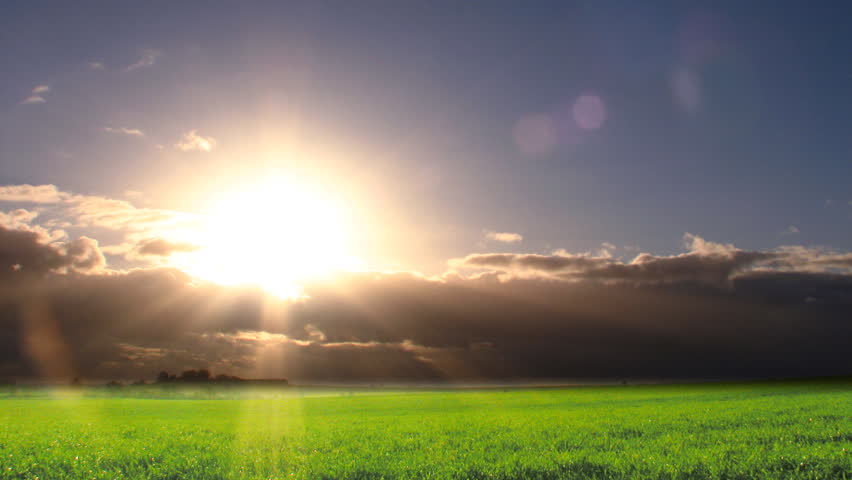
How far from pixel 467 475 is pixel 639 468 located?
4.27 m

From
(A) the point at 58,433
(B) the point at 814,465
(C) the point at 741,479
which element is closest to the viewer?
(C) the point at 741,479

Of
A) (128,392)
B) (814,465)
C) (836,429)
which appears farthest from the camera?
(128,392)

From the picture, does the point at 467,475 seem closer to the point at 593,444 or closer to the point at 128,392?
the point at 593,444

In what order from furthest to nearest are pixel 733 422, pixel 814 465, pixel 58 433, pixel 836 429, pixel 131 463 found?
pixel 58 433, pixel 733 422, pixel 836 429, pixel 131 463, pixel 814 465

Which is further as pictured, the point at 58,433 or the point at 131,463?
the point at 58,433

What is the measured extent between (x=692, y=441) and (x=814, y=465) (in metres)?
5.36

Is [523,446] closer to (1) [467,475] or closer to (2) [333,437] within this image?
(1) [467,475]

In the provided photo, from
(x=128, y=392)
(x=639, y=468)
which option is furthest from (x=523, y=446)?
(x=128, y=392)

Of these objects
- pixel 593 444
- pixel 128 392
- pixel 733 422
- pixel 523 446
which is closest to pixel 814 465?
pixel 593 444

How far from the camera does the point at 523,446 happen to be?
1886 centimetres

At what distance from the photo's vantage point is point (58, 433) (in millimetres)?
28328

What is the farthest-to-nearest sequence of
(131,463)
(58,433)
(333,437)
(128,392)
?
(128,392) → (58,433) → (333,437) → (131,463)

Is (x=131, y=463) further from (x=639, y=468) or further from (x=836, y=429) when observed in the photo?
(x=836, y=429)

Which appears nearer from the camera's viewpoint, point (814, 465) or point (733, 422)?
point (814, 465)
